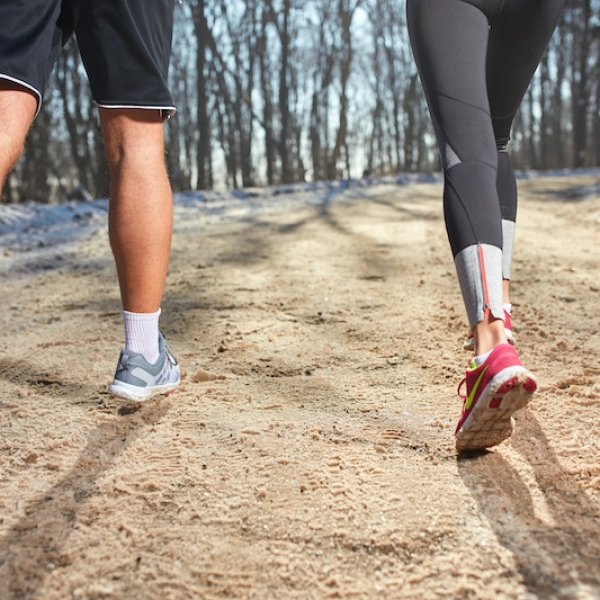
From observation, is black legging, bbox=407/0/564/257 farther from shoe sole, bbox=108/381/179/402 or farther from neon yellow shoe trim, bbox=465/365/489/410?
shoe sole, bbox=108/381/179/402

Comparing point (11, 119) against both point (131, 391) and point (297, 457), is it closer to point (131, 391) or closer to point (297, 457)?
point (131, 391)

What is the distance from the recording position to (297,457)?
4.39ft

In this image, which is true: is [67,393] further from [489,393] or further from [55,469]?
[489,393]

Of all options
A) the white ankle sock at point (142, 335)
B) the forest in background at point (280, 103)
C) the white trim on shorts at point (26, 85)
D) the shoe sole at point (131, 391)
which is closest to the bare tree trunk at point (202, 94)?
the forest in background at point (280, 103)

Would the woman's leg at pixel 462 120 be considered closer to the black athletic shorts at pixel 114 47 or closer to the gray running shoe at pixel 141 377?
the black athletic shorts at pixel 114 47

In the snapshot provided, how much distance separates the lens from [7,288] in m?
3.33

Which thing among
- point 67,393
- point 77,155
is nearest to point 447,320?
point 67,393

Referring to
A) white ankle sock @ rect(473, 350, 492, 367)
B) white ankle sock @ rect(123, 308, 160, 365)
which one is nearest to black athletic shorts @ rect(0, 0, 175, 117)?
white ankle sock @ rect(123, 308, 160, 365)

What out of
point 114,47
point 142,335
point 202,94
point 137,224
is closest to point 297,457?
point 142,335

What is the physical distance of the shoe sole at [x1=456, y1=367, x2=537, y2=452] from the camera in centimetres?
111

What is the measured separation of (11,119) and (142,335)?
665 mm

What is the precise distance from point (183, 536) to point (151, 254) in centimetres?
88

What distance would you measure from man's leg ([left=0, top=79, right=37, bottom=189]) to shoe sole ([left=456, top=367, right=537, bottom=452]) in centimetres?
126

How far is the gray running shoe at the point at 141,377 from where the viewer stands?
5.00ft
